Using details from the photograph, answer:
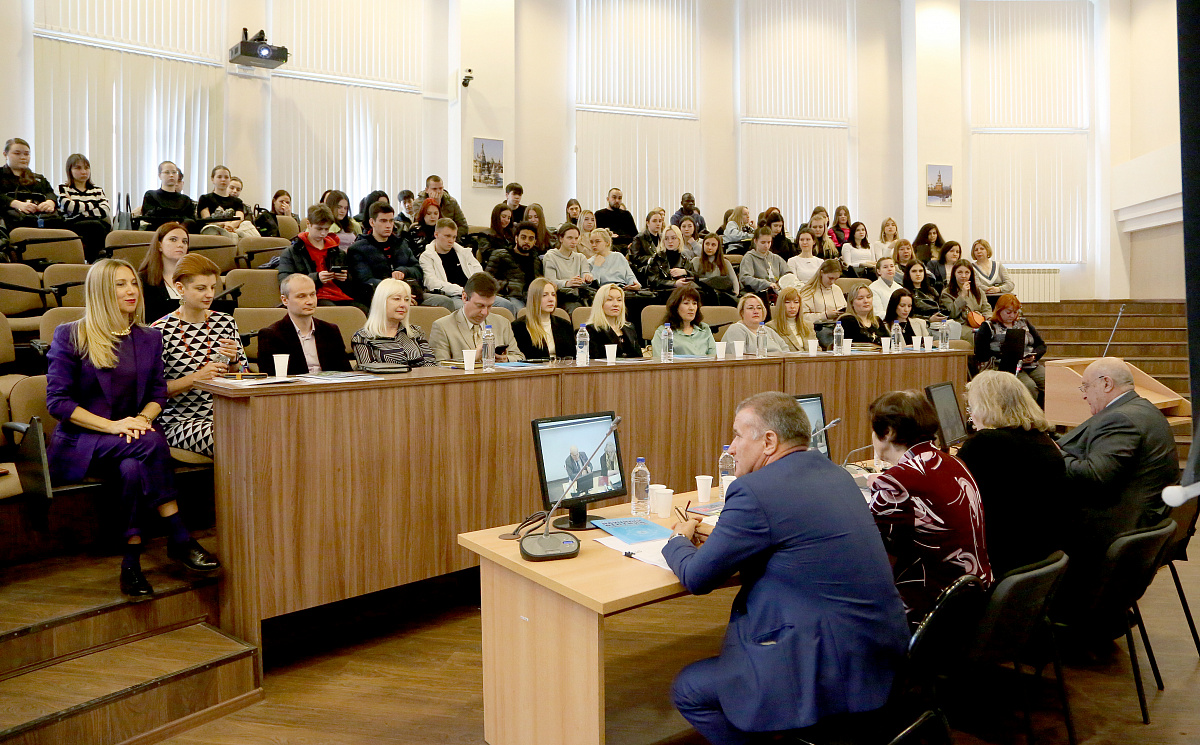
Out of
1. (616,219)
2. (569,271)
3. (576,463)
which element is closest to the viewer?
(576,463)

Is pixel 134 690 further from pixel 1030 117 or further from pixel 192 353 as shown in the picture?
pixel 1030 117

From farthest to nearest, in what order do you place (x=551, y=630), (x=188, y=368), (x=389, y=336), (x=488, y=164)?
(x=488, y=164) → (x=389, y=336) → (x=188, y=368) → (x=551, y=630)

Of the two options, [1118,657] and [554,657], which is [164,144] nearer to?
[554,657]

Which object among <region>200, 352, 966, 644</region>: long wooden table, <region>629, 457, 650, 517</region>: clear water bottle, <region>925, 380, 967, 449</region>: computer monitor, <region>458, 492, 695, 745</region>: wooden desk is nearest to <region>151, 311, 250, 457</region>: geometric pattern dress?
<region>200, 352, 966, 644</region>: long wooden table

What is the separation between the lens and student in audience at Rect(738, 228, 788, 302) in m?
8.55

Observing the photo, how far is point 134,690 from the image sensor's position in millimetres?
2650

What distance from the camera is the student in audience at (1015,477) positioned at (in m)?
2.78

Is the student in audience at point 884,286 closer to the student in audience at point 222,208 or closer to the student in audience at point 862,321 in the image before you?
the student in audience at point 862,321

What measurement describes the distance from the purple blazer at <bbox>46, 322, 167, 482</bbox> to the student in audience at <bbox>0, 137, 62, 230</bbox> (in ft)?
12.2

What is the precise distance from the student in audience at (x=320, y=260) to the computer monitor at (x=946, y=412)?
3955mm

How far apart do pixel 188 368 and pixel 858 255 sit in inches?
328

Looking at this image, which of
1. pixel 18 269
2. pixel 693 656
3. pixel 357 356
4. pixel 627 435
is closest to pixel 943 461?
pixel 693 656

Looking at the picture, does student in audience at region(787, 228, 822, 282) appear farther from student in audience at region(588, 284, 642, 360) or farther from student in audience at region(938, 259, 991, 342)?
student in audience at region(588, 284, 642, 360)

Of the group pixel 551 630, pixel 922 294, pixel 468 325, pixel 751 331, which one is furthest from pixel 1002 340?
pixel 551 630
